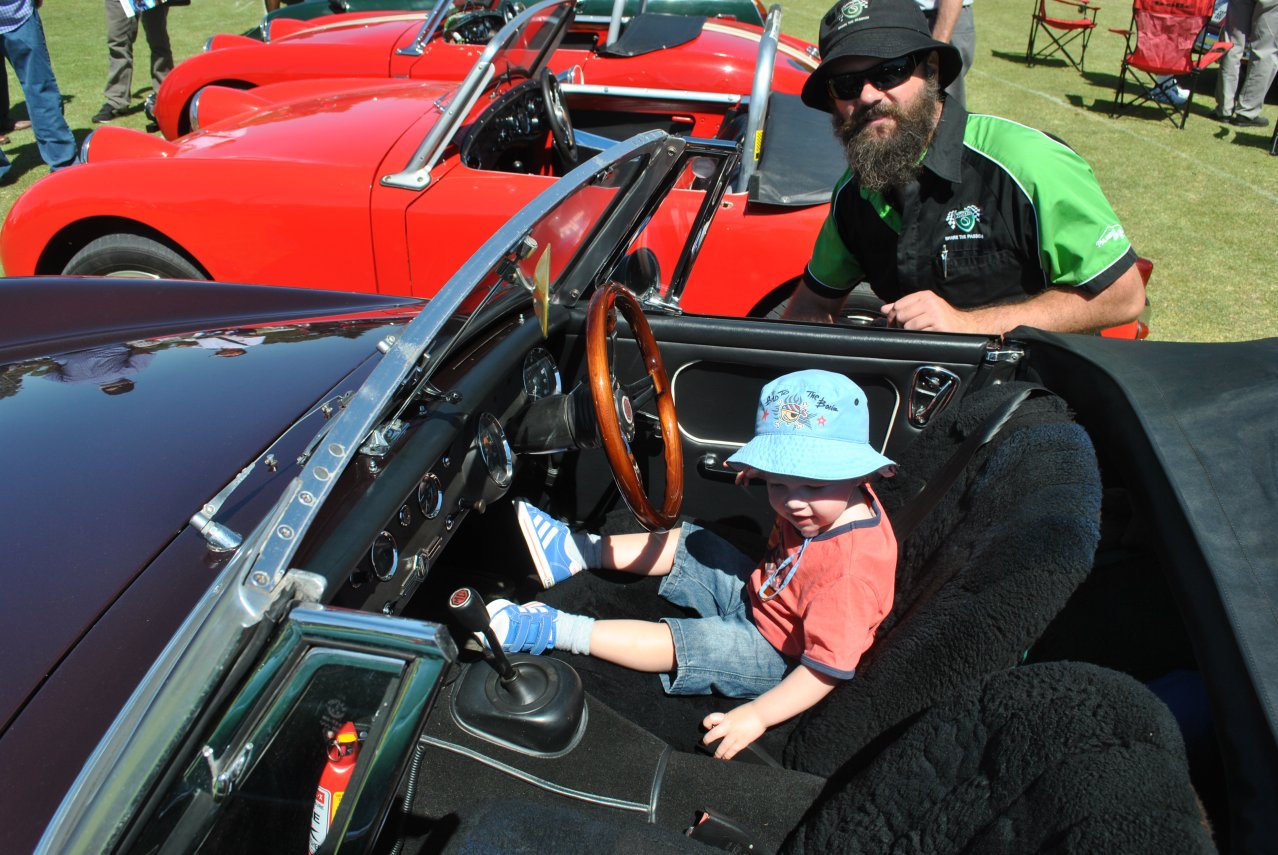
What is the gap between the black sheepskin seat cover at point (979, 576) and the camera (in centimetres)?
148

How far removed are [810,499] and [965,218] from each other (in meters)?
1.16

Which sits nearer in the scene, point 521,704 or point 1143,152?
point 521,704

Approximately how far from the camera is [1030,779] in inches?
46.1

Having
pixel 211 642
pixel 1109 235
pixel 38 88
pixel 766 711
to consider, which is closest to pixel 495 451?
pixel 766 711

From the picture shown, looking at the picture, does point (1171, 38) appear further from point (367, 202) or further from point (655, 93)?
point (367, 202)

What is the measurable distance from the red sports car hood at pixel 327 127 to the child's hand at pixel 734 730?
2.66 metres

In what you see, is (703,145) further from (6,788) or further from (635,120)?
(6,788)

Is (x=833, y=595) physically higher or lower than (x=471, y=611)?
lower

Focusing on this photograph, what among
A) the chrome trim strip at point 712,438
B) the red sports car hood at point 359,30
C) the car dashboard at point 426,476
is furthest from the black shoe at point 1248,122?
the car dashboard at point 426,476

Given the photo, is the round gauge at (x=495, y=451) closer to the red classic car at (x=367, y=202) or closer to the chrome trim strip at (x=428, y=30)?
the red classic car at (x=367, y=202)

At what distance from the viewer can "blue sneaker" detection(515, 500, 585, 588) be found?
2.30 metres

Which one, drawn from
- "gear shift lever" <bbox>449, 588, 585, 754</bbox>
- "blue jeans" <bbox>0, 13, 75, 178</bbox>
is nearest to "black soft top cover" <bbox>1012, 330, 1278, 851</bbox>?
"gear shift lever" <bbox>449, 588, 585, 754</bbox>

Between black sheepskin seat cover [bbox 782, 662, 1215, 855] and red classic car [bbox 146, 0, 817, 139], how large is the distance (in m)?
4.21

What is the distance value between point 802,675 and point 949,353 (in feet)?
3.35
